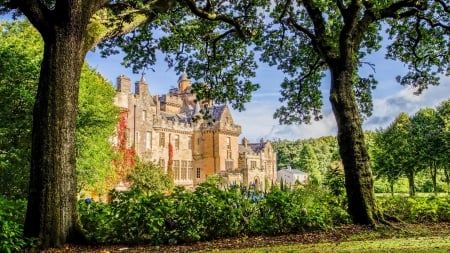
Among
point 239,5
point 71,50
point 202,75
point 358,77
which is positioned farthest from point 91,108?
point 71,50

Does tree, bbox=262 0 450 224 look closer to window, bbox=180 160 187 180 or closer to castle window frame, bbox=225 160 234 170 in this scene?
window, bbox=180 160 187 180

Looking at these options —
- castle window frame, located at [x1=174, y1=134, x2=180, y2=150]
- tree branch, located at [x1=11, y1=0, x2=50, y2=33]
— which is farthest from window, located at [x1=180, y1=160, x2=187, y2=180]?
tree branch, located at [x1=11, y1=0, x2=50, y2=33]

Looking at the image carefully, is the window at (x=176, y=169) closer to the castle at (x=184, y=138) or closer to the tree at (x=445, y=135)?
the castle at (x=184, y=138)

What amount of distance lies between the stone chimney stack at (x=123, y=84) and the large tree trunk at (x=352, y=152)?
30.0 m

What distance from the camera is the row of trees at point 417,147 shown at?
3291 cm

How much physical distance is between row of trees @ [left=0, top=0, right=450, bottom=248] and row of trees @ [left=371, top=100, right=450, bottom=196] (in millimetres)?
23637

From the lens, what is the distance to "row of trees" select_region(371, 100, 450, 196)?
32906 mm

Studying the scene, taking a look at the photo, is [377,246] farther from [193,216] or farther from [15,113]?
[15,113]

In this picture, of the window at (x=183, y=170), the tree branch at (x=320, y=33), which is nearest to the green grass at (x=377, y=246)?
the tree branch at (x=320, y=33)

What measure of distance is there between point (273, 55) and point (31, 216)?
8517 millimetres

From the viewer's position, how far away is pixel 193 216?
6020 millimetres

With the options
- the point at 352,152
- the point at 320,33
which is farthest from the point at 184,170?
the point at 352,152

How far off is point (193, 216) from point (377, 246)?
2575 mm

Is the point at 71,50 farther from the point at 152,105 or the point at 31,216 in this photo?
the point at 152,105
